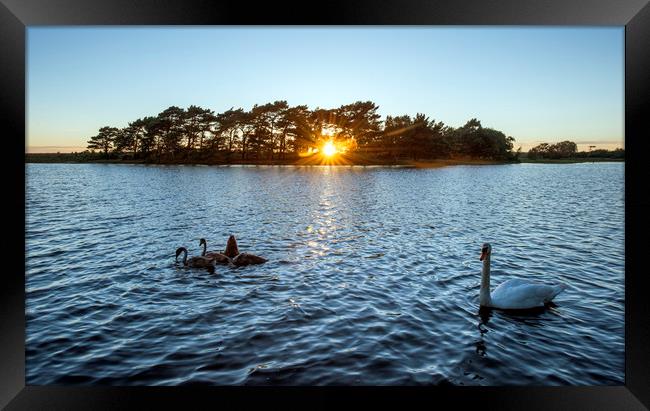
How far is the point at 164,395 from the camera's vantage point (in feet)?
12.7

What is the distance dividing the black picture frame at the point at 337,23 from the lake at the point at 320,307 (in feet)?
6.03

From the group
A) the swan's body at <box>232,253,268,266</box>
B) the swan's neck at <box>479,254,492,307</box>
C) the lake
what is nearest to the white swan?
the swan's neck at <box>479,254,492,307</box>

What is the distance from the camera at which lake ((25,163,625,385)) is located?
605 centimetres

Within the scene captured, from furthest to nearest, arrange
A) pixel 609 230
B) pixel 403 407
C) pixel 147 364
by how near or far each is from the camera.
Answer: pixel 609 230 < pixel 147 364 < pixel 403 407

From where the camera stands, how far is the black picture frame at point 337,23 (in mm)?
3789

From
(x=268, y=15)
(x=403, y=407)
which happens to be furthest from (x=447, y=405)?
(x=268, y=15)

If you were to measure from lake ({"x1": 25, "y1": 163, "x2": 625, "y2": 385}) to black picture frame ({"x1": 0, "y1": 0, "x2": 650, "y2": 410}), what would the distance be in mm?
1838

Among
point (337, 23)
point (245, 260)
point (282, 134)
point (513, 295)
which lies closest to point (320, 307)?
point (513, 295)

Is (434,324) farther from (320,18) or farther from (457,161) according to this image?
(457,161)

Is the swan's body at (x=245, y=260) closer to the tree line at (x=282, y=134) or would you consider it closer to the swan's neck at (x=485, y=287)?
the swan's neck at (x=485, y=287)

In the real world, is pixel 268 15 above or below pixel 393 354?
above

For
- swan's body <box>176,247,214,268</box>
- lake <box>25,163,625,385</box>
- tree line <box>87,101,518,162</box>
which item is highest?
tree line <box>87,101,518,162</box>

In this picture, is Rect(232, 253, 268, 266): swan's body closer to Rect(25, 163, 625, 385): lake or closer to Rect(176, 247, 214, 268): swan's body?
Rect(25, 163, 625, 385): lake
